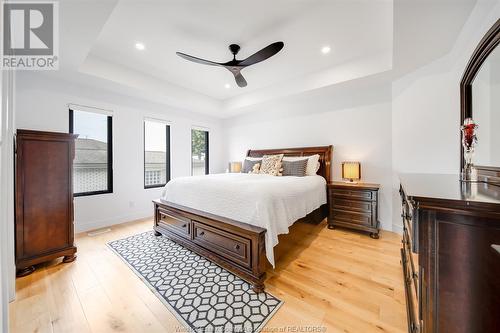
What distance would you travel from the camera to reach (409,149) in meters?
2.80

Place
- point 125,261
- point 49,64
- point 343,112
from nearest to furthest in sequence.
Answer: point 125,261 → point 49,64 → point 343,112

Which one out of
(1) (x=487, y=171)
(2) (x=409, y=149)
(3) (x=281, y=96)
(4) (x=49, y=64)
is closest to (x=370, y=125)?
(2) (x=409, y=149)

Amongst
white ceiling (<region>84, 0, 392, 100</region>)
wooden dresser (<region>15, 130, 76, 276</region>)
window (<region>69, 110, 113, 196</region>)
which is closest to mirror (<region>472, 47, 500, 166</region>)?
white ceiling (<region>84, 0, 392, 100</region>)

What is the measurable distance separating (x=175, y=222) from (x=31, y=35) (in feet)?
8.19

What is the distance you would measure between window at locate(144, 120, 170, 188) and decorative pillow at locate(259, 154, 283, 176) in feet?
7.18

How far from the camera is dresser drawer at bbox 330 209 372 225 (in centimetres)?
300

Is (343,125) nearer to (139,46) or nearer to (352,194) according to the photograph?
(352,194)

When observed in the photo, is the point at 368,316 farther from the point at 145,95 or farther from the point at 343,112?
the point at 145,95

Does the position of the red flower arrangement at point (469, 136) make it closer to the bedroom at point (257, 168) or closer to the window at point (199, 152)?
the bedroom at point (257, 168)

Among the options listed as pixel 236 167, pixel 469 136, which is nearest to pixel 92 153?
pixel 236 167

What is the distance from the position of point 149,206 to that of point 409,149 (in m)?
4.68

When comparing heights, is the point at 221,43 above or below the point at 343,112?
above

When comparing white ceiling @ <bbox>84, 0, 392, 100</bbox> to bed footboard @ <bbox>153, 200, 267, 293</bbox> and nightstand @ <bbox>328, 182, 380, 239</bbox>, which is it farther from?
bed footboard @ <bbox>153, 200, 267, 293</bbox>

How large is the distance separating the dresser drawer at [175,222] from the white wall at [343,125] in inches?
108
